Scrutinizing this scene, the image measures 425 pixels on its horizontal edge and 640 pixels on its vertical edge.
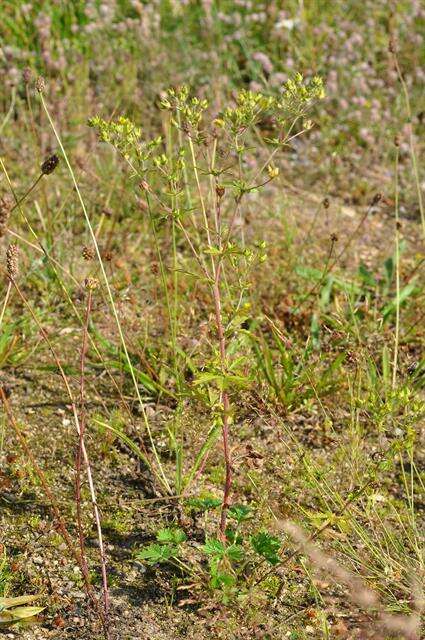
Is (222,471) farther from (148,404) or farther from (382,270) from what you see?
(382,270)

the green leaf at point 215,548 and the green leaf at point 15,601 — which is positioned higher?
the green leaf at point 215,548

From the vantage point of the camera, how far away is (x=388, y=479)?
3.00 meters

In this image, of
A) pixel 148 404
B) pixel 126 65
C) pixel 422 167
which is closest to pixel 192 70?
pixel 126 65

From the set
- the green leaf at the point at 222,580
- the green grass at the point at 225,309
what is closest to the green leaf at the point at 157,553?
the green grass at the point at 225,309

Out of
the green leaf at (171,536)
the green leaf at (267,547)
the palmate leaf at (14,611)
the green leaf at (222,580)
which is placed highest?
the green leaf at (267,547)

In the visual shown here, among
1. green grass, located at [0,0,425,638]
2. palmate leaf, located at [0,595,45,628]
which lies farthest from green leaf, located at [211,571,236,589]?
palmate leaf, located at [0,595,45,628]

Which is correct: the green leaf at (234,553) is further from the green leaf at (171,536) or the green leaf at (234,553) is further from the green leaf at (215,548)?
the green leaf at (171,536)

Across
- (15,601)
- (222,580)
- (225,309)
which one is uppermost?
(225,309)

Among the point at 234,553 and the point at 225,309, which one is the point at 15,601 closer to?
the point at 234,553

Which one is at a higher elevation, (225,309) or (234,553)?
(225,309)

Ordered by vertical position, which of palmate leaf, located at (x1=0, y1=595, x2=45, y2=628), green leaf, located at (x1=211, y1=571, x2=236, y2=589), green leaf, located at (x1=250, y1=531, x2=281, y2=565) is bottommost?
palmate leaf, located at (x1=0, y1=595, x2=45, y2=628)

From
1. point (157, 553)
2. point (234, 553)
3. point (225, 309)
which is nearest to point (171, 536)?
point (157, 553)

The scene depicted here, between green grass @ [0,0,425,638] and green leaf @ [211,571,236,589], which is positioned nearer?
green leaf @ [211,571,236,589]

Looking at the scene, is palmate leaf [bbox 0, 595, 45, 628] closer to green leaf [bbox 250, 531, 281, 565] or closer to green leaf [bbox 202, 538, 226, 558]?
green leaf [bbox 202, 538, 226, 558]
